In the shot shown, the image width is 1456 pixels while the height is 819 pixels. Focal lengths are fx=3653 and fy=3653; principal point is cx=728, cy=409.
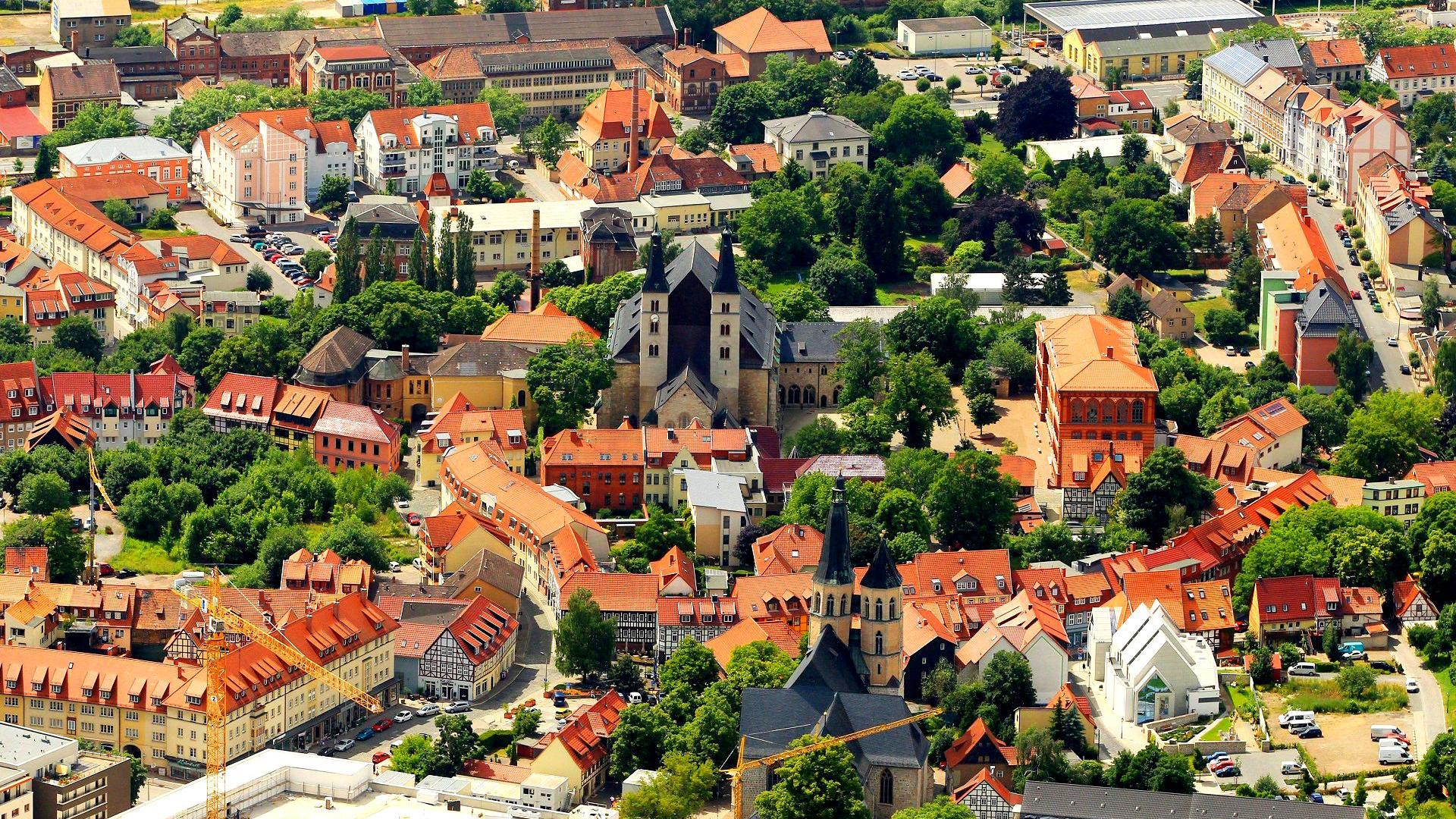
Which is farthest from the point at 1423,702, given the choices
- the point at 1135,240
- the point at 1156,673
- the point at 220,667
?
the point at 1135,240

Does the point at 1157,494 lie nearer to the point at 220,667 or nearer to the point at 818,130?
the point at 220,667

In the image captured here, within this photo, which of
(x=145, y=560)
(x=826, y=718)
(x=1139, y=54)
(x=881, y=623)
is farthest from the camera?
(x=1139, y=54)

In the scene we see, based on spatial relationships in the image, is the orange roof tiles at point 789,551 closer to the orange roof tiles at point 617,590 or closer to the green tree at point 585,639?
the orange roof tiles at point 617,590

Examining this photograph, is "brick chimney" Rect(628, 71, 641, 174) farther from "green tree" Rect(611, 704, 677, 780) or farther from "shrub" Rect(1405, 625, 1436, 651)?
"green tree" Rect(611, 704, 677, 780)

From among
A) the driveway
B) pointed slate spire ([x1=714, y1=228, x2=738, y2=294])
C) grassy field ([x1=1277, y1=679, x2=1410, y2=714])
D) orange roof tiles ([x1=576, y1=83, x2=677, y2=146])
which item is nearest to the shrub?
the driveway

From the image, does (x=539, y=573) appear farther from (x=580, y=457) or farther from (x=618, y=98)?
(x=618, y=98)
